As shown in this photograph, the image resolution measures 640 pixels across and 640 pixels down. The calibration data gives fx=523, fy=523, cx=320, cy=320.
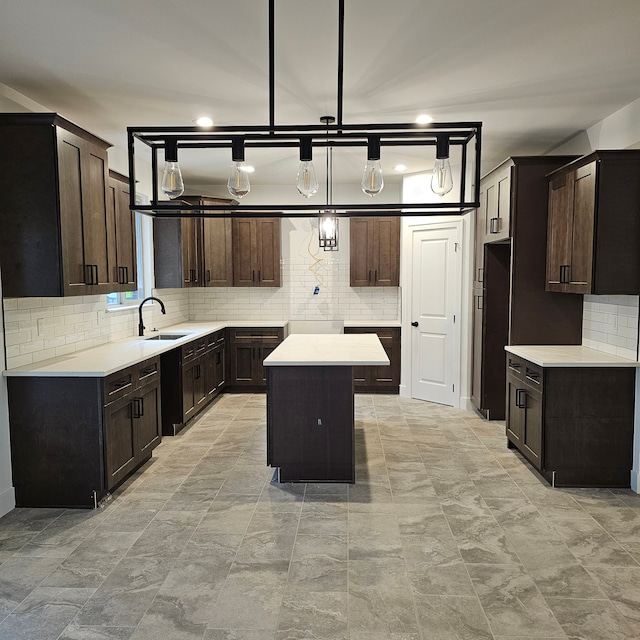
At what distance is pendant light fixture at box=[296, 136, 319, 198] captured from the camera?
204cm

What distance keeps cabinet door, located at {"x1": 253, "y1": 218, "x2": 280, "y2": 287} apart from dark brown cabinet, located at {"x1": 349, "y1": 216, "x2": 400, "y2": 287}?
39.3 inches

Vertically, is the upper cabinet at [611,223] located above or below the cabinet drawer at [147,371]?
above

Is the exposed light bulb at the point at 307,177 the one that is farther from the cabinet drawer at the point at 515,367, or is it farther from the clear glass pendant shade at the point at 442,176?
the cabinet drawer at the point at 515,367

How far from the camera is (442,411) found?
5.87 meters

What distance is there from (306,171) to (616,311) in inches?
116

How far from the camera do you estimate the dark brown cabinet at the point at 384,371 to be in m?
6.61

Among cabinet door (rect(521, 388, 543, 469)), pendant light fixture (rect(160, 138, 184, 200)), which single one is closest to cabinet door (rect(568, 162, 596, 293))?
cabinet door (rect(521, 388, 543, 469))

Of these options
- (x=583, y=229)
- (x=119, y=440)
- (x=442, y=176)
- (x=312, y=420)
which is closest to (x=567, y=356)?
(x=583, y=229)

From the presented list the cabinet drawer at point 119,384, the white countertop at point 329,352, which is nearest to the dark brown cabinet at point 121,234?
the cabinet drawer at point 119,384

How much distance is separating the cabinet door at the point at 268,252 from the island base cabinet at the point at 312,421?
11.1ft

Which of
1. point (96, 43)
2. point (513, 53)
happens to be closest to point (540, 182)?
point (513, 53)

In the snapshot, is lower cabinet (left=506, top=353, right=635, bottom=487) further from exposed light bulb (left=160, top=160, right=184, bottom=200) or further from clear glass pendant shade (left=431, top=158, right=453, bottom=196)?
exposed light bulb (left=160, top=160, right=184, bottom=200)

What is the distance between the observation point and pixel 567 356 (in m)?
3.89

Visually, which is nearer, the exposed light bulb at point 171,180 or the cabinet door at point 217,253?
the exposed light bulb at point 171,180
